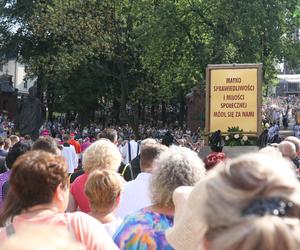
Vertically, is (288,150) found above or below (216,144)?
below

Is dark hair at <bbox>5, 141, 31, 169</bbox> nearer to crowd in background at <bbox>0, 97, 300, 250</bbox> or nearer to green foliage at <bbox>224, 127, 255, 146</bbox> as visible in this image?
crowd in background at <bbox>0, 97, 300, 250</bbox>

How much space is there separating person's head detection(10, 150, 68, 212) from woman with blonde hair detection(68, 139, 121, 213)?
7.69 ft

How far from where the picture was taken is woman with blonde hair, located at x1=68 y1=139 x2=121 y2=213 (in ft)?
19.7

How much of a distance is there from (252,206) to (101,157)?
428 centimetres

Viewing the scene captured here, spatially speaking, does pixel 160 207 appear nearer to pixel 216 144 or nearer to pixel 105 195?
pixel 105 195

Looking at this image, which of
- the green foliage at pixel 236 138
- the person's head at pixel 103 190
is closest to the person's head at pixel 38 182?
the person's head at pixel 103 190

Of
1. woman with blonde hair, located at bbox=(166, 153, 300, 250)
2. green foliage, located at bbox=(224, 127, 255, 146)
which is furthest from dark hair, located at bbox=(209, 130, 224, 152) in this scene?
woman with blonde hair, located at bbox=(166, 153, 300, 250)

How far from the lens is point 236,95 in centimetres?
1908

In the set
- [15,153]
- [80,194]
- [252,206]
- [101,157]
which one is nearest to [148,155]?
[101,157]

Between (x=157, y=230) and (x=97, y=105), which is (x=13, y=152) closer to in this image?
(x=157, y=230)

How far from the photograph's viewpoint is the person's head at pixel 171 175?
13.6ft

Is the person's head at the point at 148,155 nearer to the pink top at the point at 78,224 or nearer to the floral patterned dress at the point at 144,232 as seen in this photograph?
the floral patterned dress at the point at 144,232

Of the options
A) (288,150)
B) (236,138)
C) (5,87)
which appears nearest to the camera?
(288,150)

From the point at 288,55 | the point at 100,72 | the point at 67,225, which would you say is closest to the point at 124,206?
the point at 67,225
